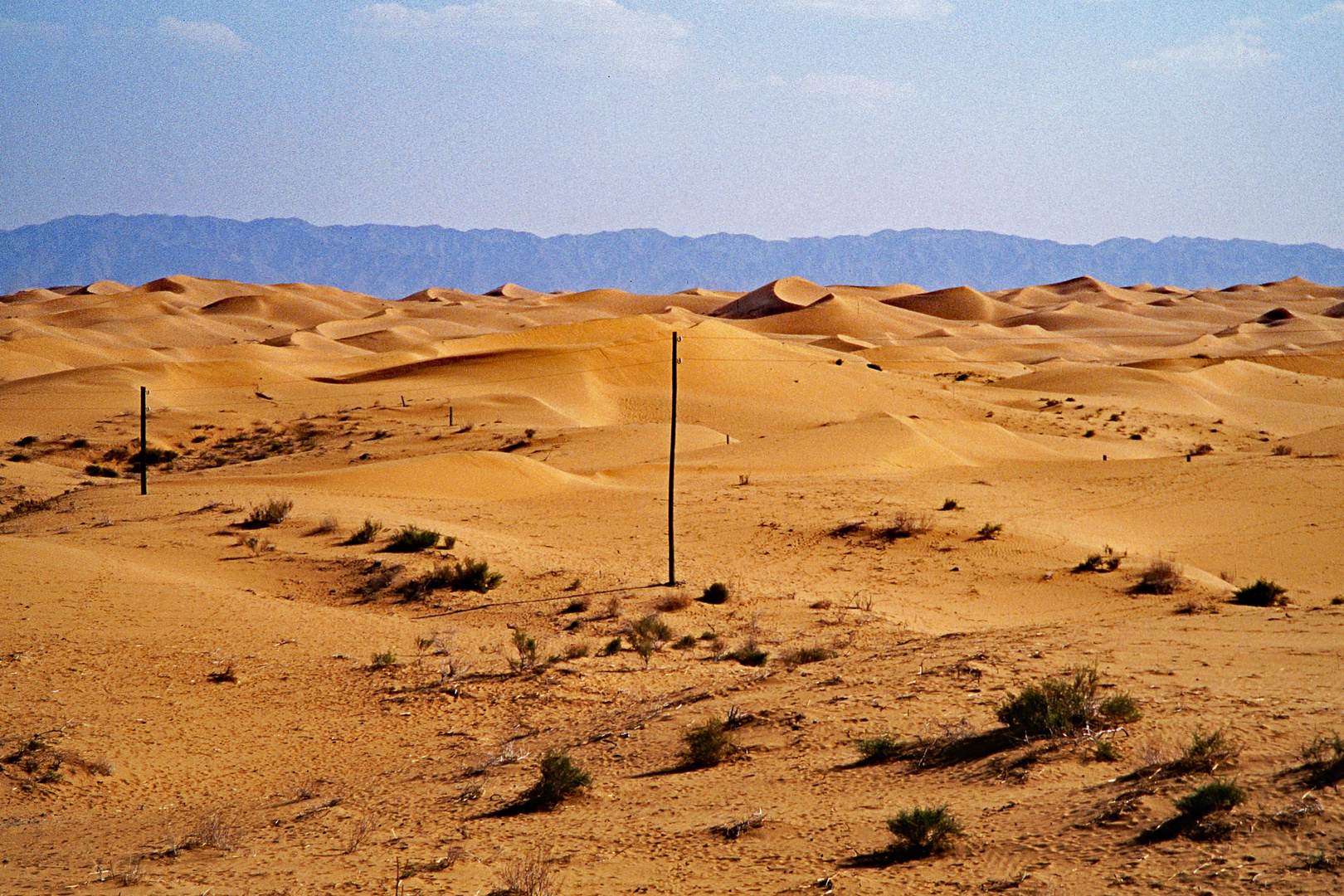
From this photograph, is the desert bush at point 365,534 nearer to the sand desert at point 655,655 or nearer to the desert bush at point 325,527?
the sand desert at point 655,655

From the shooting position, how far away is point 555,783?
8.83 m

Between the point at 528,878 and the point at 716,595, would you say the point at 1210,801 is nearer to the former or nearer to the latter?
the point at 528,878

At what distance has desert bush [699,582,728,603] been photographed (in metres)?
17.9

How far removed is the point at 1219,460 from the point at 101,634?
27.4m

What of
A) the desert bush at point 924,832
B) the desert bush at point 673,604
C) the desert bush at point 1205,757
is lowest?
the desert bush at point 673,604

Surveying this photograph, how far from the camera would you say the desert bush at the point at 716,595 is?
1794 cm

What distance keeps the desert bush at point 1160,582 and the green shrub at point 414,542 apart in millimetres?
12405

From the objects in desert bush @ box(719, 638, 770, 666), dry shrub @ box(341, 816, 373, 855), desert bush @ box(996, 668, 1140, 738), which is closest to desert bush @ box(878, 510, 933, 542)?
desert bush @ box(719, 638, 770, 666)

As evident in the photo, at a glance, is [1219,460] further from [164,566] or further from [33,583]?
[33,583]

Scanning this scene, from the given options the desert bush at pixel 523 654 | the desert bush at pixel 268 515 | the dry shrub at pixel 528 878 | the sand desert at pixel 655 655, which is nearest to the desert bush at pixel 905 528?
the sand desert at pixel 655 655

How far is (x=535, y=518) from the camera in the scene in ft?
83.3

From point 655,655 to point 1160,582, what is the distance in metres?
8.89

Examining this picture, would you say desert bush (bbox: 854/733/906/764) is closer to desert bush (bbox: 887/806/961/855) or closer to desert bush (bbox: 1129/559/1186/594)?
desert bush (bbox: 887/806/961/855)

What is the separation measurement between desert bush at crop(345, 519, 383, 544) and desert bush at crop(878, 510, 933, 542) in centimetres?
1033
